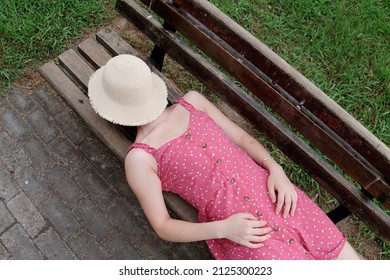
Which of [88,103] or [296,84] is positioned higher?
[296,84]

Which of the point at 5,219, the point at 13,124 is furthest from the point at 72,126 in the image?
the point at 5,219

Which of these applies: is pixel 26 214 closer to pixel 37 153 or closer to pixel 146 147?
pixel 37 153

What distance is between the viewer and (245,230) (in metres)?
2.58

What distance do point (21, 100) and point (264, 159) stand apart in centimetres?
191

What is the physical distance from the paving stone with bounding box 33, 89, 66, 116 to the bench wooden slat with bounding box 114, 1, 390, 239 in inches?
34.9

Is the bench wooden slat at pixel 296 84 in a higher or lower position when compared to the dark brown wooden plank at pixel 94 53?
higher

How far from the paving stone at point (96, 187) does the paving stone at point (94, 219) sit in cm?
6

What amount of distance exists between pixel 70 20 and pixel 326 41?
2.18 metres

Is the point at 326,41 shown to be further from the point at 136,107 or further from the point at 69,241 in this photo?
the point at 69,241

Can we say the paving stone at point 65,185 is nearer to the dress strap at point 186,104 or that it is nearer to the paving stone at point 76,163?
the paving stone at point 76,163

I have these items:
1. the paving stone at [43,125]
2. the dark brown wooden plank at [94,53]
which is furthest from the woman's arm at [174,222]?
the paving stone at [43,125]

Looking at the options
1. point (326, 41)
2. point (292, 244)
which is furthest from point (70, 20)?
point (292, 244)

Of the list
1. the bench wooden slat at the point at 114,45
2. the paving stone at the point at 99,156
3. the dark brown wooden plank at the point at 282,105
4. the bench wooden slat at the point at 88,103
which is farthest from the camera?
the paving stone at the point at 99,156

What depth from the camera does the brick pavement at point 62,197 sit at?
323cm
